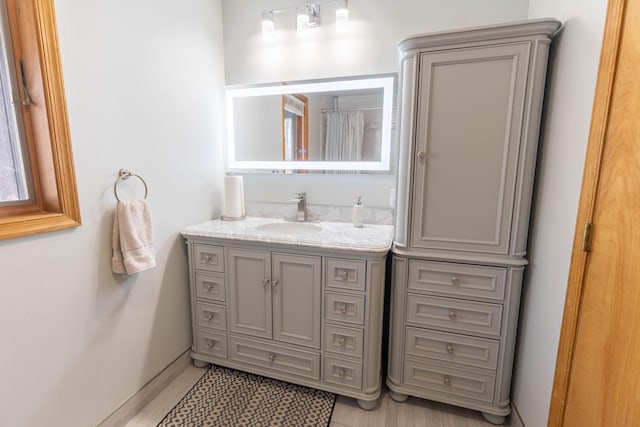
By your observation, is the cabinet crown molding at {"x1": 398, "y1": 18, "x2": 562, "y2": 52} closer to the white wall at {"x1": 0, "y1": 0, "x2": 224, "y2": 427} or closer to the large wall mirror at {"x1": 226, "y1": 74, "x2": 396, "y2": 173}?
the large wall mirror at {"x1": 226, "y1": 74, "x2": 396, "y2": 173}

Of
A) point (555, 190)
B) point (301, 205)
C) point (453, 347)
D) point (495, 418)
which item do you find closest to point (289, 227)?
point (301, 205)

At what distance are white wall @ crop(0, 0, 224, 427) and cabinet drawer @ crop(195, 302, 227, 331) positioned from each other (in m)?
0.12

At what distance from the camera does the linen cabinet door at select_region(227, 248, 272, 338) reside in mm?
1559

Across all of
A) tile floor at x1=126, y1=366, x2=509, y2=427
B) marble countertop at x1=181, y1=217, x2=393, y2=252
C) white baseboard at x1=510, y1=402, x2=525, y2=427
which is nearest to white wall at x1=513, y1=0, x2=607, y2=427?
white baseboard at x1=510, y1=402, x2=525, y2=427

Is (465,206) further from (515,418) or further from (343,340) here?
(515,418)

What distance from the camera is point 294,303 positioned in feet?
5.01

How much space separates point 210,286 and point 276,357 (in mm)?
548

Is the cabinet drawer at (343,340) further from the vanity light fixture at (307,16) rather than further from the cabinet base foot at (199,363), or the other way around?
the vanity light fixture at (307,16)

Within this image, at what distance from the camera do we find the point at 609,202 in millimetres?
792

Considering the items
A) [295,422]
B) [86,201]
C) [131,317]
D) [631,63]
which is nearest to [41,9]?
[86,201]

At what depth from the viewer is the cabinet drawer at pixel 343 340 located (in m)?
1.44

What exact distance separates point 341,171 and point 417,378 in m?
1.23

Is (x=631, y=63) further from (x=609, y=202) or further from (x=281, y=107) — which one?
(x=281, y=107)

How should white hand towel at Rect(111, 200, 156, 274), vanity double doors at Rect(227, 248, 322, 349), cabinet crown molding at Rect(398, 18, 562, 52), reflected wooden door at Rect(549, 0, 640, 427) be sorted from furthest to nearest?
1. vanity double doors at Rect(227, 248, 322, 349)
2. white hand towel at Rect(111, 200, 156, 274)
3. cabinet crown molding at Rect(398, 18, 562, 52)
4. reflected wooden door at Rect(549, 0, 640, 427)
